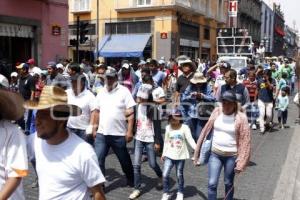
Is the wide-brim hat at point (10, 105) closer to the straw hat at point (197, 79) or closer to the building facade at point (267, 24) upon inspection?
the straw hat at point (197, 79)

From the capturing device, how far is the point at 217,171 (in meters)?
5.19

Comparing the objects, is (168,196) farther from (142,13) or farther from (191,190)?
(142,13)

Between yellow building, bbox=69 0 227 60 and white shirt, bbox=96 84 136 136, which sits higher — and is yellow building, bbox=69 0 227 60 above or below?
above

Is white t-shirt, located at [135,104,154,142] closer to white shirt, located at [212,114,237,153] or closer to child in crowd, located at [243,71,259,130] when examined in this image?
white shirt, located at [212,114,237,153]

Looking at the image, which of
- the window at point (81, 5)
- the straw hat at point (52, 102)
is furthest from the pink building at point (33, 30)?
the window at point (81, 5)

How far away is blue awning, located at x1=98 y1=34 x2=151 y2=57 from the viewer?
3291 cm

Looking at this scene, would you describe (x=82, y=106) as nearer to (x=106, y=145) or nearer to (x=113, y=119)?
(x=113, y=119)

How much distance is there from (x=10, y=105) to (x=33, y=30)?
16.8 meters

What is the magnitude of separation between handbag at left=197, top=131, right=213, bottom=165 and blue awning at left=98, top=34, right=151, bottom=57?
90.3 ft

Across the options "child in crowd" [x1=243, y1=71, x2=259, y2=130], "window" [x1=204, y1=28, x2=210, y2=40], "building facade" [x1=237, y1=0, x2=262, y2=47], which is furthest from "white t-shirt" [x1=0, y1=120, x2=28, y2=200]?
"building facade" [x1=237, y1=0, x2=262, y2=47]

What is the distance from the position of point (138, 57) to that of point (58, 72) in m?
22.6

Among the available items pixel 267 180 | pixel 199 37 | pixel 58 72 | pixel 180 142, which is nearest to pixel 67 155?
pixel 180 142

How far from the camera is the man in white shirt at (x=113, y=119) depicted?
613cm

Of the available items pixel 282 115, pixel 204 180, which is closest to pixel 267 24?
pixel 282 115
